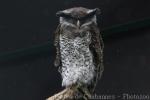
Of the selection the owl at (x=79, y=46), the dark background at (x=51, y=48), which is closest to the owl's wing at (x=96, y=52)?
the owl at (x=79, y=46)

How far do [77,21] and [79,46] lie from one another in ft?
0.36

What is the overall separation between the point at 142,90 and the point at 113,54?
0.27 metres

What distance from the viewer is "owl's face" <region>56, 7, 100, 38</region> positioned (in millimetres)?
3639

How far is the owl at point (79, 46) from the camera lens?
3.65m

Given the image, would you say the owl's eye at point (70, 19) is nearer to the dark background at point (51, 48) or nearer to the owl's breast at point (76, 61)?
the owl's breast at point (76, 61)

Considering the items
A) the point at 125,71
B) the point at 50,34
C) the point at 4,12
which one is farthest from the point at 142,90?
the point at 4,12

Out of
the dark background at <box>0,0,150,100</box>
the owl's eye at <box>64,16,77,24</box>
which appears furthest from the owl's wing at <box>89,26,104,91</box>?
the dark background at <box>0,0,150,100</box>

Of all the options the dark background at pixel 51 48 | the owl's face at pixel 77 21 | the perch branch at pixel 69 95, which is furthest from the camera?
the dark background at pixel 51 48

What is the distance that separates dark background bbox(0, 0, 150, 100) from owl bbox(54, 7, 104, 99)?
0.96 meters

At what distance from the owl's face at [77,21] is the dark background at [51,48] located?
101cm

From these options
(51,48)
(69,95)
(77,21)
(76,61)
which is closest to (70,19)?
(77,21)

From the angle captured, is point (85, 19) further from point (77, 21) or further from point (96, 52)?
point (96, 52)

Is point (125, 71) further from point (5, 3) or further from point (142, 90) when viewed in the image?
point (5, 3)

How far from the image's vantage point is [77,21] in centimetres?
365
